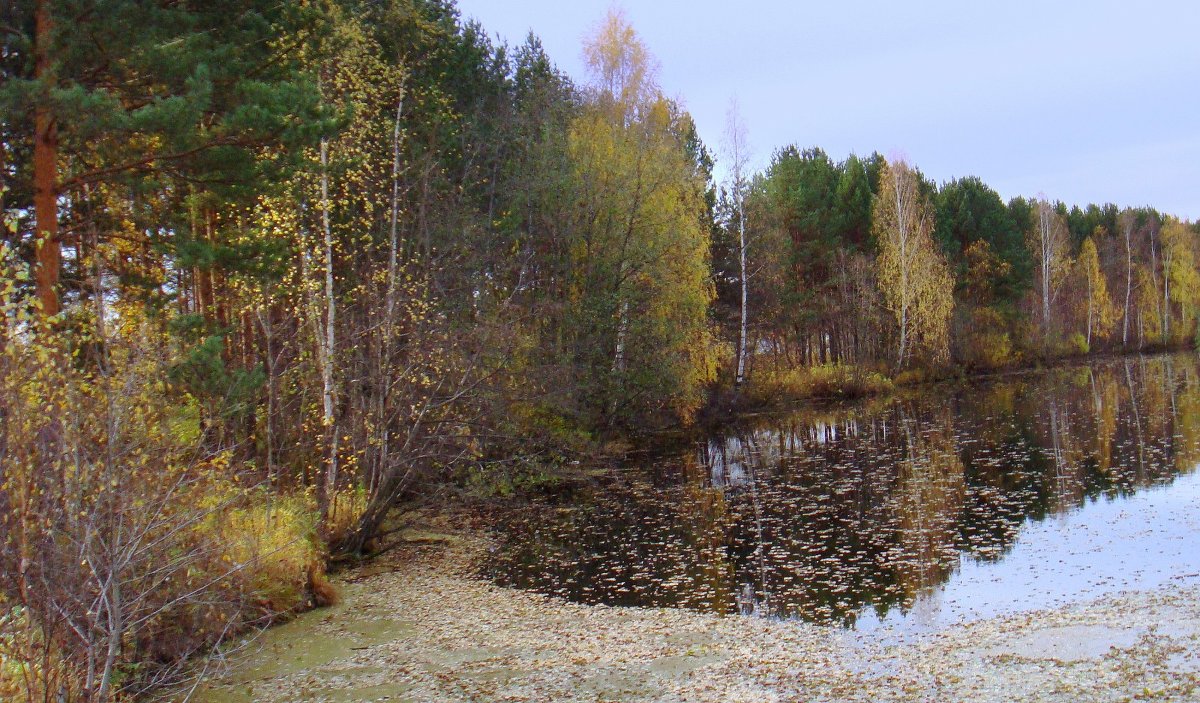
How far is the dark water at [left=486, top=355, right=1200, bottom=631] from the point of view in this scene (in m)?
9.57

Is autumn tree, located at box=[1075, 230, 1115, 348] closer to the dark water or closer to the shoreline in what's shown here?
the dark water

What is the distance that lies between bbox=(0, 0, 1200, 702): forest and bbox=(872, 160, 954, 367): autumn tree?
7.87 meters

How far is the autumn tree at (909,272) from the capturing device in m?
40.3

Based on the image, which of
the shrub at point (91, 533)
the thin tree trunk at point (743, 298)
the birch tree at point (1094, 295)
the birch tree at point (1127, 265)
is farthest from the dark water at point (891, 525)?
the birch tree at point (1127, 265)

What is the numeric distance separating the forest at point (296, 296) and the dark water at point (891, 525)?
2.57m

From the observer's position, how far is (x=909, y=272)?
4066cm

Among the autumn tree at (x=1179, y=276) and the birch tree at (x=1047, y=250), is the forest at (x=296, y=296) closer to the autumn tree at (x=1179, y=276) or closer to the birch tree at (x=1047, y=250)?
the birch tree at (x=1047, y=250)

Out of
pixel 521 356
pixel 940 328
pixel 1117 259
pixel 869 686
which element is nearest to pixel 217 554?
pixel 869 686

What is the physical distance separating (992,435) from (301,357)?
1604 cm

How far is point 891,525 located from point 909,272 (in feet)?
98.3

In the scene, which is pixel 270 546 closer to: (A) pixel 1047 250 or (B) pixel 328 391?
(B) pixel 328 391

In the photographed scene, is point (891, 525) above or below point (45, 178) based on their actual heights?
below

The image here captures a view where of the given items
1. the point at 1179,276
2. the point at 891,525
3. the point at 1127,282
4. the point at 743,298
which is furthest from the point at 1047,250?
the point at 891,525

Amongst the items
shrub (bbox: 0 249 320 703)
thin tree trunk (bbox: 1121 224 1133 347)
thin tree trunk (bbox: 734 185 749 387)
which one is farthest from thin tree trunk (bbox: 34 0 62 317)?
thin tree trunk (bbox: 1121 224 1133 347)
